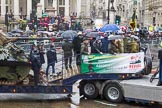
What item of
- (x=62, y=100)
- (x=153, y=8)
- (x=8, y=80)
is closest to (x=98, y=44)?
(x=62, y=100)

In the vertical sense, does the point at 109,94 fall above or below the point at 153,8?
below

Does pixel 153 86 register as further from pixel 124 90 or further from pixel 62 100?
pixel 62 100

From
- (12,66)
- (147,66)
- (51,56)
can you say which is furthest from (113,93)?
(12,66)

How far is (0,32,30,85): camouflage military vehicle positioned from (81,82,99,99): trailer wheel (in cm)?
198

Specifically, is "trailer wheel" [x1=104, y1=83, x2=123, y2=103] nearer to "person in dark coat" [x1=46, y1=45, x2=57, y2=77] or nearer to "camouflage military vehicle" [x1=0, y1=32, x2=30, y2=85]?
"person in dark coat" [x1=46, y1=45, x2=57, y2=77]

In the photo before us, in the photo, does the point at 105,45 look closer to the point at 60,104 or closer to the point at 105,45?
the point at 105,45

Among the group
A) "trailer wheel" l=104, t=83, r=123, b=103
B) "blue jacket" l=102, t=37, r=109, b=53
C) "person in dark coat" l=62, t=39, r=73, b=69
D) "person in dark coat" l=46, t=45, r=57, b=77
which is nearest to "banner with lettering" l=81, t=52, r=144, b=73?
"blue jacket" l=102, t=37, r=109, b=53

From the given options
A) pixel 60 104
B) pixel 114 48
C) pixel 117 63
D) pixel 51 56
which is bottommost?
pixel 60 104

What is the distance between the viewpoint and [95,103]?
1412cm

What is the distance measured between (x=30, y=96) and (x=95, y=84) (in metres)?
2.40

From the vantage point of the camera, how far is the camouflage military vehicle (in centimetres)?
1416

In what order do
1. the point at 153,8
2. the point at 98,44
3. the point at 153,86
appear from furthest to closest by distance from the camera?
the point at 153,8
the point at 98,44
the point at 153,86

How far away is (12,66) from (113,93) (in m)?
3.33

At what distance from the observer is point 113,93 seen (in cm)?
1397
